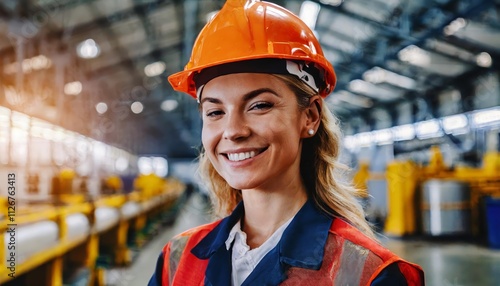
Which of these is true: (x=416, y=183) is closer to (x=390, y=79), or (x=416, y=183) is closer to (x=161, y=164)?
(x=390, y=79)

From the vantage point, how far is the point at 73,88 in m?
14.3

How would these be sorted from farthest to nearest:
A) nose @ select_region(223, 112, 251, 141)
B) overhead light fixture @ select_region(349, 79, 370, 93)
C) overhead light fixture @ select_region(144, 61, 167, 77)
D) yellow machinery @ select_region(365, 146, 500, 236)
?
overhead light fixture @ select_region(349, 79, 370, 93), overhead light fixture @ select_region(144, 61, 167, 77), yellow machinery @ select_region(365, 146, 500, 236), nose @ select_region(223, 112, 251, 141)

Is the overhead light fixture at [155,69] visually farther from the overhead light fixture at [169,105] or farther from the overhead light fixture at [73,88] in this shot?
the overhead light fixture at [169,105]

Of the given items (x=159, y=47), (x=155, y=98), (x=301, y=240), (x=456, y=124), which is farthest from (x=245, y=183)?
(x=155, y=98)

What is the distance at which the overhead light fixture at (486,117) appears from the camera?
14.6 meters

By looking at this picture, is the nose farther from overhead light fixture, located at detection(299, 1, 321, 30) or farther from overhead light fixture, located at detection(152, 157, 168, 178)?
overhead light fixture, located at detection(152, 157, 168, 178)

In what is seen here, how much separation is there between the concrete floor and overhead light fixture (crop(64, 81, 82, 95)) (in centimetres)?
727

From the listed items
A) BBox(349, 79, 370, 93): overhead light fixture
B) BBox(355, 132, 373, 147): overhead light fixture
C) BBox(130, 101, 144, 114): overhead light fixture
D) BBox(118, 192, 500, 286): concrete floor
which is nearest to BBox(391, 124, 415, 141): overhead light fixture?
BBox(355, 132, 373, 147): overhead light fixture

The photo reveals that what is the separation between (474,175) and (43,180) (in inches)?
347

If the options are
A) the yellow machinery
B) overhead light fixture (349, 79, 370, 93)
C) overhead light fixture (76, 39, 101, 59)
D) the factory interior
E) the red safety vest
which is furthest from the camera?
overhead light fixture (349, 79, 370, 93)

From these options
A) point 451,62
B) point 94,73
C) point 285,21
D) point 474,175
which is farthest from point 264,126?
point 451,62

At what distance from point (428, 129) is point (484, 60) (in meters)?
4.51

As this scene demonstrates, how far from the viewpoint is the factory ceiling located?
9703 mm

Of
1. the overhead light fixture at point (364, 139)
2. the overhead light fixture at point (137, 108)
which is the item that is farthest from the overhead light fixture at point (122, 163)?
the overhead light fixture at point (364, 139)
